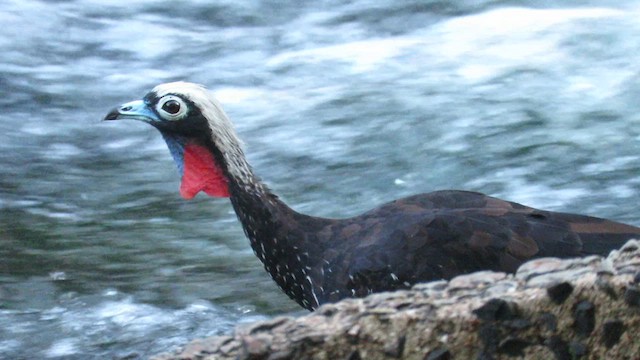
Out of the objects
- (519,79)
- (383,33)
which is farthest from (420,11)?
(519,79)

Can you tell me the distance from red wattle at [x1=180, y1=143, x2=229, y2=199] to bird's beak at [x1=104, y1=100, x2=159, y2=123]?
0.18 m

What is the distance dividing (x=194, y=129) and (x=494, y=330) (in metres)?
2.55

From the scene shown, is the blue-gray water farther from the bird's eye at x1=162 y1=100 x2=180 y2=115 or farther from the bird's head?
the bird's eye at x1=162 y1=100 x2=180 y2=115

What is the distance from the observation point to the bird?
458cm

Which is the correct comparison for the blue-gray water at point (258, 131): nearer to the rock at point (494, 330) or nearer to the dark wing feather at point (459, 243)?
the dark wing feather at point (459, 243)

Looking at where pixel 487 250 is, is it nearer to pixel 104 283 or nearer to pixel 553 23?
pixel 104 283

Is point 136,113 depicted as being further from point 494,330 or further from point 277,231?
point 494,330

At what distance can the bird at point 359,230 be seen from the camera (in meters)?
4.58

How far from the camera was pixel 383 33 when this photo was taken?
35.1 feet

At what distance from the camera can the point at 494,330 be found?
289 cm

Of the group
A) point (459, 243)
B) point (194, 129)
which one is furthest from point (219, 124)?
point (459, 243)

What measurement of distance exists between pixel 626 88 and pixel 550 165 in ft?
4.71

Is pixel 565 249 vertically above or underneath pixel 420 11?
underneath

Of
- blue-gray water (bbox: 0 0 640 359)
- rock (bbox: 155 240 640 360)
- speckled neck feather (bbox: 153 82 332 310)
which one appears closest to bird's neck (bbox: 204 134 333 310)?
speckled neck feather (bbox: 153 82 332 310)
